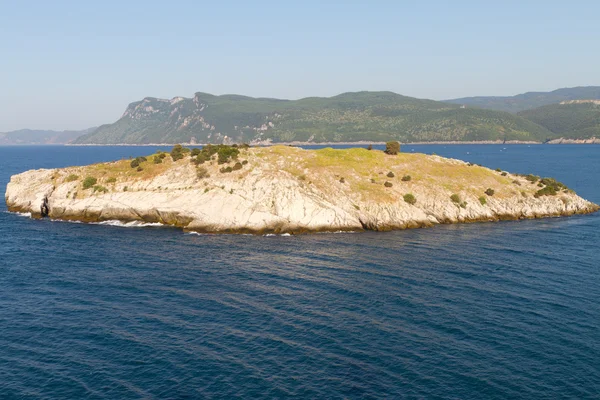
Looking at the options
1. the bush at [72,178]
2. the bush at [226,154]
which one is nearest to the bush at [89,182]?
the bush at [72,178]

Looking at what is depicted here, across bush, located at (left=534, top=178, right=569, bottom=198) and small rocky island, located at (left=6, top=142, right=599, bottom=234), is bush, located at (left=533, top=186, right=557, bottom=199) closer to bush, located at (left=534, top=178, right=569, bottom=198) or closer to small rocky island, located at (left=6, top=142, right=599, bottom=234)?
bush, located at (left=534, top=178, right=569, bottom=198)

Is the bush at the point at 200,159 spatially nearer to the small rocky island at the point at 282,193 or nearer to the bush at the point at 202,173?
the small rocky island at the point at 282,193

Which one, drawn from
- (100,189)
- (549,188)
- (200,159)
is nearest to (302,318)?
(200,159)

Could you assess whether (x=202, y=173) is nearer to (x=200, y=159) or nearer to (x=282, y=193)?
(x=200, y=159)

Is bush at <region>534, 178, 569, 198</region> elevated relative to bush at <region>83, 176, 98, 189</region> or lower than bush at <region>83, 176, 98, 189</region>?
A: lower

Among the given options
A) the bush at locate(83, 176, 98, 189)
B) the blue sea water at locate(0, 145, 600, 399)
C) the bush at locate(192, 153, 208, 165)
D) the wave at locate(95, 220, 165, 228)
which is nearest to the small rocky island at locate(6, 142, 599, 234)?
the bush at locate(83, 176, 98, 189)
